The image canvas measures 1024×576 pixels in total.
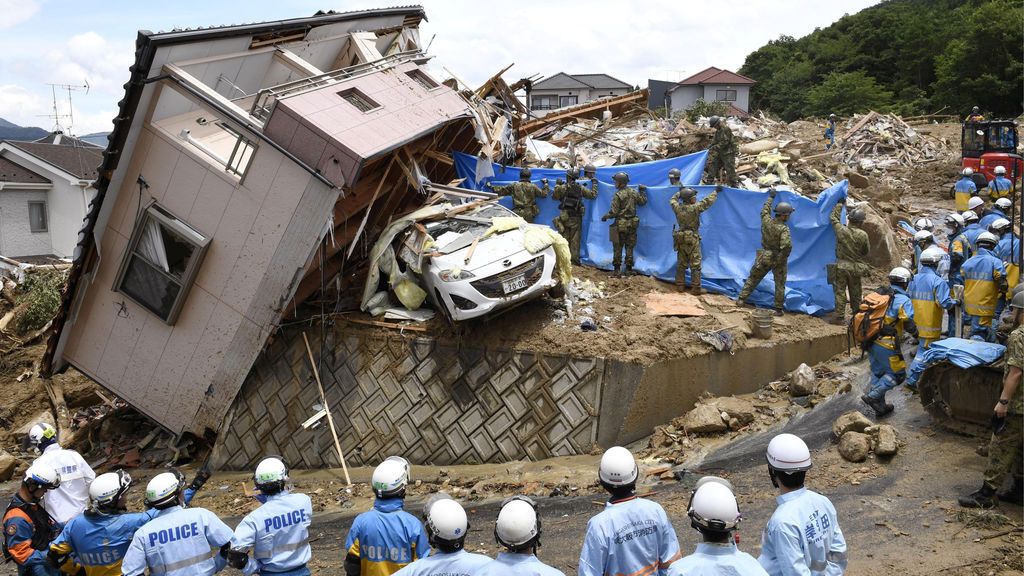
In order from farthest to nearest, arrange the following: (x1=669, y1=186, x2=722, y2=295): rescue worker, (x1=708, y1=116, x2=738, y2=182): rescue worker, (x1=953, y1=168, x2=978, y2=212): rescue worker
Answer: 1. (x1=953, y1=168, x2=978, y2=212): rescue worker
2. (x1=708, y1=116, x2=738, y2=182): rescue worker
3. (x1=669, y1=186, x2=722, y2=295): rescue worker

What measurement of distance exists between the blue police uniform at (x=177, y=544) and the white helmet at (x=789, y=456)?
129 inches

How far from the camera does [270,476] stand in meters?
4.79

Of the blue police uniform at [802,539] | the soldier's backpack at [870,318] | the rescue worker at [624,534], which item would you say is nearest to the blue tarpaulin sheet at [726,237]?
the soldier's backpack at [870,318]

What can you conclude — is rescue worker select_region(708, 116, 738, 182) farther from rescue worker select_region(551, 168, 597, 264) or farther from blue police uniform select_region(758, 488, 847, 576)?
blue police uniform select_region(758, 488, 847, 576)

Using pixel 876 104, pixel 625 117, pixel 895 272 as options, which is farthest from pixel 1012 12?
pixel 895 272

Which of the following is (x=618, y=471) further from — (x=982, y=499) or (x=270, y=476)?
(x=982, y=499)

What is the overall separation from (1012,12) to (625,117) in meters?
25.6

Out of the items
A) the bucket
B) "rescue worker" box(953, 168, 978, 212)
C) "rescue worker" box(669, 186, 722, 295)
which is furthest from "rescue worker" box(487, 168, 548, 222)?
"rescue worker" box(953, 168, 978, 212)

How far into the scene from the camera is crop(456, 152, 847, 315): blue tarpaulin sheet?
37.8 ft

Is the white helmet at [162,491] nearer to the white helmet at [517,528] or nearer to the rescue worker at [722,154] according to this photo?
the white helmet at [517,528]

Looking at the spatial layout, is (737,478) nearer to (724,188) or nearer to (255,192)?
(724,188)

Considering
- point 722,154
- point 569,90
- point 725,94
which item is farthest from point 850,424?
point 569,90

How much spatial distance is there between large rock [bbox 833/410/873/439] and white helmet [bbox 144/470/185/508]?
635 cm

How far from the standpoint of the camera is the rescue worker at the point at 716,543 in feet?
11.2
